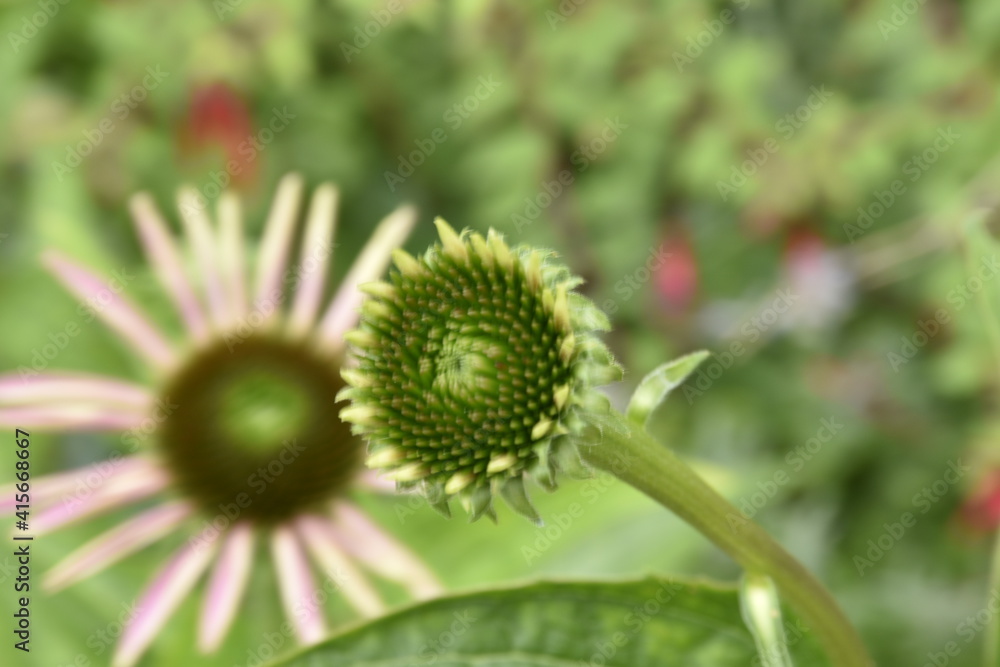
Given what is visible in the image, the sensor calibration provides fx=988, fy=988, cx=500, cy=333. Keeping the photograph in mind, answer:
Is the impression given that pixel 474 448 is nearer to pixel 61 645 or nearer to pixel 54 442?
pixel 61 645

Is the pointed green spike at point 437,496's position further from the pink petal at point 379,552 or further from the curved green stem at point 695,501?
the pink petal at point 379,552

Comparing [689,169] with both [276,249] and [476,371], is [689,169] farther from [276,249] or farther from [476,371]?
[476,371]

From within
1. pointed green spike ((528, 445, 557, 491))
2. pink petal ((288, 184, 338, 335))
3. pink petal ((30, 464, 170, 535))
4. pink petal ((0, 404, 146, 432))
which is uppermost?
pink petal ((288, 184, 338, 335))

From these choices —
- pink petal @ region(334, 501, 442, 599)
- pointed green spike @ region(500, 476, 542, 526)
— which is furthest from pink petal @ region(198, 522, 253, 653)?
pointed green spike @ region(500, 476, 542, 526)

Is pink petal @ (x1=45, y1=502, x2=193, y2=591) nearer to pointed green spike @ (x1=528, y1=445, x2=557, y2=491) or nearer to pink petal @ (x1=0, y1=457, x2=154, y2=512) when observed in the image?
pink petal @ (x1=0, y1=457, x2=154, y2=512)

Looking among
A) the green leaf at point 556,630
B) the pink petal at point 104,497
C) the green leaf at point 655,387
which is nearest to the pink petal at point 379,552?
the pink petal at point 104,497
